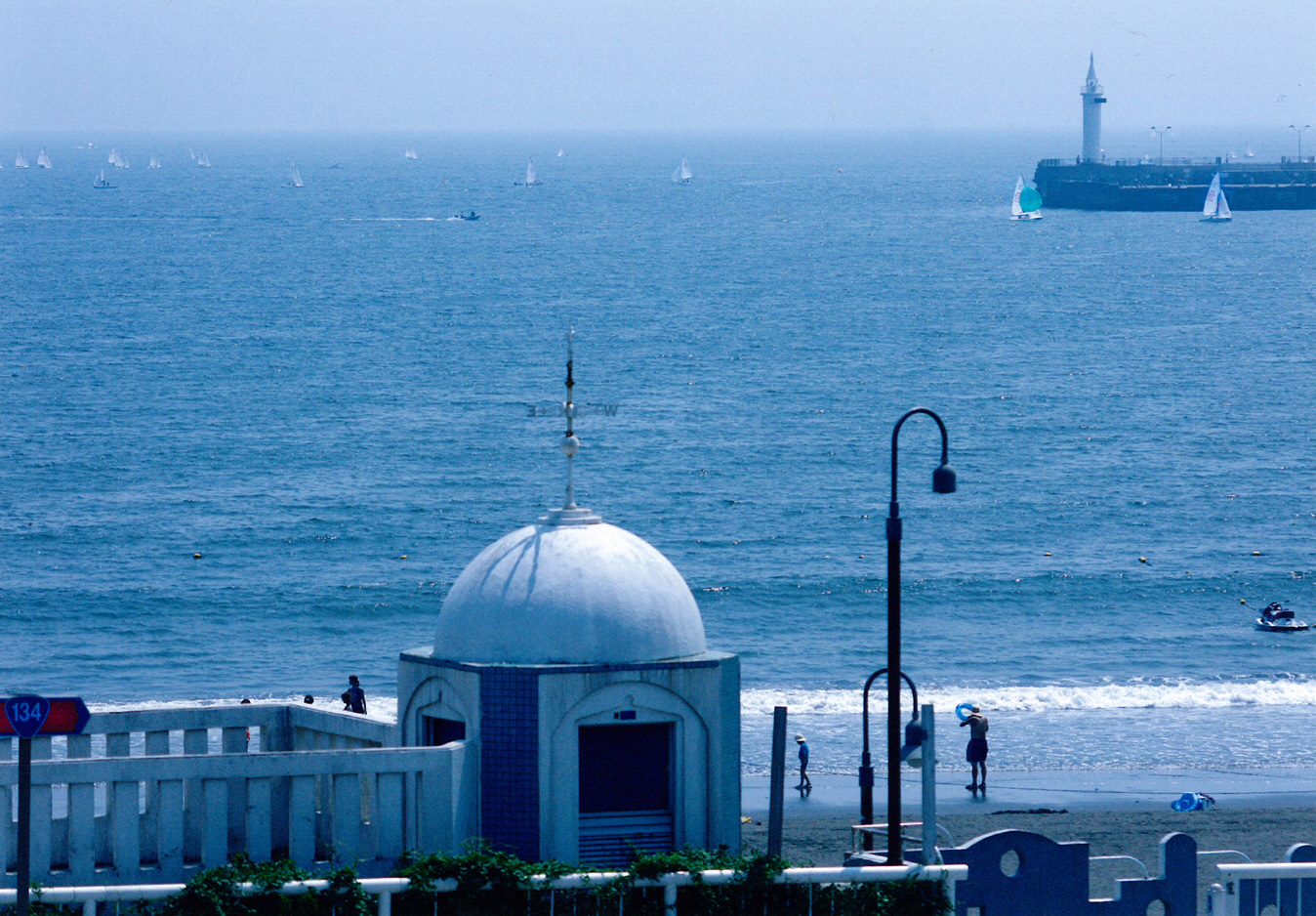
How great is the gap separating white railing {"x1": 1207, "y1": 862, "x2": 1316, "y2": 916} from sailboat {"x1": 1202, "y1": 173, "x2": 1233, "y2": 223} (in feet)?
563

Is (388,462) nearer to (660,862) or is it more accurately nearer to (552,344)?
(552,344)

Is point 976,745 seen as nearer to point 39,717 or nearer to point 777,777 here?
point 777,777

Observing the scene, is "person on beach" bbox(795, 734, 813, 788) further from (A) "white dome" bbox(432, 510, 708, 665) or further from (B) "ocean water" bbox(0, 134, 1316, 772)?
(A) "white dome" bbox(432, 510, 708, 665)

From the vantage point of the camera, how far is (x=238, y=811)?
52.1 ft

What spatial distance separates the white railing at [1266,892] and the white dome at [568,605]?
4869 mm

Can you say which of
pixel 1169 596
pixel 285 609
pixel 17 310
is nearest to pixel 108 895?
pixel 285 609

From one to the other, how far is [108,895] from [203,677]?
34650 mm

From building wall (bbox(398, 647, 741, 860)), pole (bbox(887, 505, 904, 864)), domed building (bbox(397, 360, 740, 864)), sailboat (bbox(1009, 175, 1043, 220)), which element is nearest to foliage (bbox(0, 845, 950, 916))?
pole (bbox(887, 505, 904, 864))

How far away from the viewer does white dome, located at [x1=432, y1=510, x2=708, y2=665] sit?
16172 mm

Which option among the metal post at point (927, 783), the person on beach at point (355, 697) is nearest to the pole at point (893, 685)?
the metal post at point (927, 783)

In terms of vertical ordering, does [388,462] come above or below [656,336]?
below

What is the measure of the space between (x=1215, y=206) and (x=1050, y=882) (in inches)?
6785

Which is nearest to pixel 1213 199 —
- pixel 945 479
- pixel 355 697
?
pixel 355 697

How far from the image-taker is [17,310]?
118m
